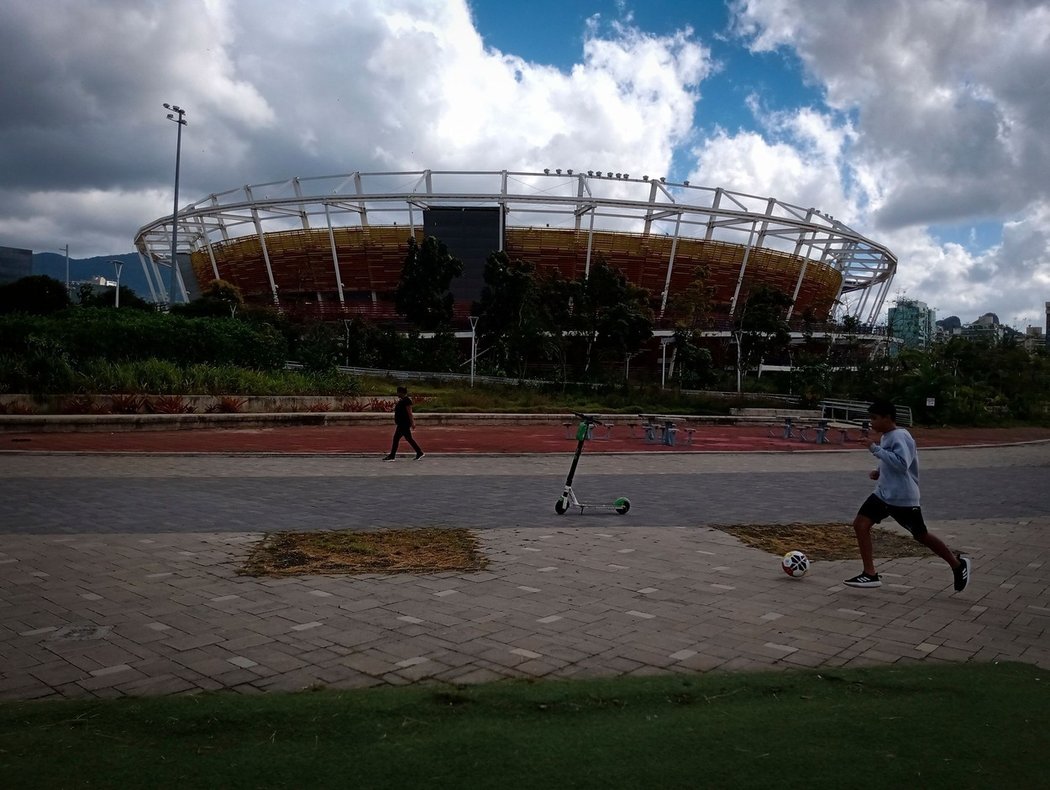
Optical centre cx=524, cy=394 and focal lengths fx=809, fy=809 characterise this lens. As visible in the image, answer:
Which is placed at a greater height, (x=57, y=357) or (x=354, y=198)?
(x=354, y=198)

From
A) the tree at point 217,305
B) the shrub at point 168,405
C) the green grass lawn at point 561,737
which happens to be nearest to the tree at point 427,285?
the tree at point 217,305

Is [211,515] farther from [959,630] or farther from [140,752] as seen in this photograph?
[959,630]

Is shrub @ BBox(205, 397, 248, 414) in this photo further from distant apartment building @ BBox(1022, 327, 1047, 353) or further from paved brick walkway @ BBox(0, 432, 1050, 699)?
distant apartment building @ BBox(1022, 327, 1047, 353)

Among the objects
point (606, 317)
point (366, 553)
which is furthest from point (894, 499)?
point (606, 317)

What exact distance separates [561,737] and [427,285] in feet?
136

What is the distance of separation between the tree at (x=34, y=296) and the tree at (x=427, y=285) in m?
17.0

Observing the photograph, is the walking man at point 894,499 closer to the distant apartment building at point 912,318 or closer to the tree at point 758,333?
the tree at point 758,333

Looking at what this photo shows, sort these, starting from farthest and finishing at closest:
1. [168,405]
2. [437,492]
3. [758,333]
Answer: [758,333] < [168,405] < [437,492]

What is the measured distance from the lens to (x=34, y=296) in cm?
4034

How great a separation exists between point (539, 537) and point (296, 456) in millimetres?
8581

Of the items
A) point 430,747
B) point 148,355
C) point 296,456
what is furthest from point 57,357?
point 430,747

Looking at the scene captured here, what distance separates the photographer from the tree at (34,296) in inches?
1578

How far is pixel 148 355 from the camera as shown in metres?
23.7

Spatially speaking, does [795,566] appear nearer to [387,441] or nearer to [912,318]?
[387,441]
